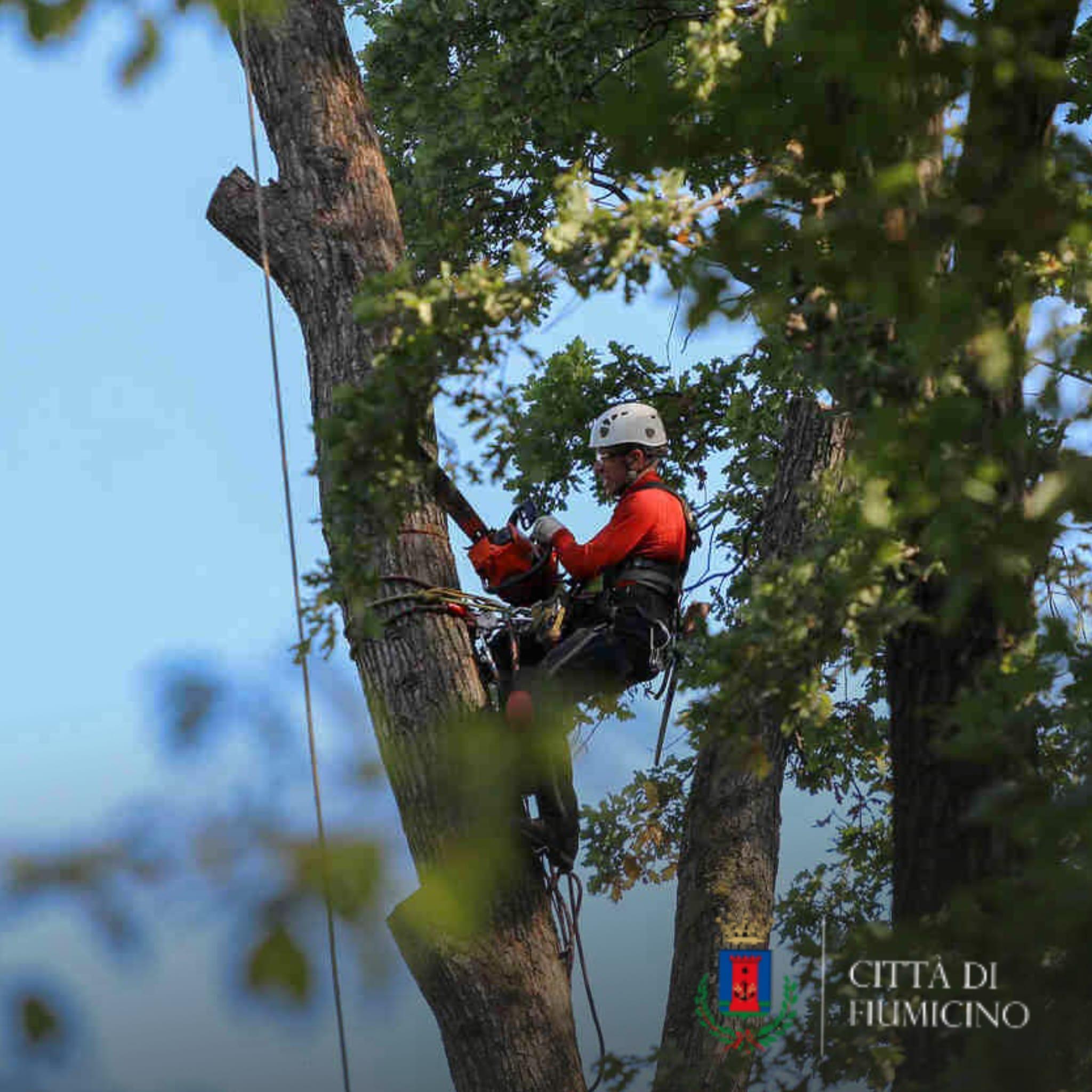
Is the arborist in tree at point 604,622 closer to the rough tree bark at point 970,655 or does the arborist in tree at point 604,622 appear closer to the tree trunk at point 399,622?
the tree trunk at point 399,622

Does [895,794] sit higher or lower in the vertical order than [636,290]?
lower

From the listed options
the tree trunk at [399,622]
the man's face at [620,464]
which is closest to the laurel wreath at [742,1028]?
the tree trunk at [399,622]

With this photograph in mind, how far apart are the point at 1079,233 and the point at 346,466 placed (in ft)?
6.87

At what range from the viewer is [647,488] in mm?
6488

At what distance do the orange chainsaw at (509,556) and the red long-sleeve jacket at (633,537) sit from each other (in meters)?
0.10

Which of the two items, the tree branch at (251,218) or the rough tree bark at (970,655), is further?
the tree branch at (251,218)

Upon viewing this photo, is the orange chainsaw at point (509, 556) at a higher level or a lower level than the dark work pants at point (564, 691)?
higher

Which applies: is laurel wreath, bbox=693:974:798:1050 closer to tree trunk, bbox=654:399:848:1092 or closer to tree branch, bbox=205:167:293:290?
tree trunk, bbox=654:399:848:1092

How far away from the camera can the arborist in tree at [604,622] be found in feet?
19.6

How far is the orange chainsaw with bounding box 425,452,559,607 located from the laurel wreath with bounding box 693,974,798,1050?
2.13 metres

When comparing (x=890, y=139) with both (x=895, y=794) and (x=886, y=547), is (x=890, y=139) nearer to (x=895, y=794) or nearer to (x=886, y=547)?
(x=886, y=547)

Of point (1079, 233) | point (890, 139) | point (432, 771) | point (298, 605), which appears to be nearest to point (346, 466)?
point (298, 605)

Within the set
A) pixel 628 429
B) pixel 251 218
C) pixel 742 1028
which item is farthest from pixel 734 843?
pixel 251 218

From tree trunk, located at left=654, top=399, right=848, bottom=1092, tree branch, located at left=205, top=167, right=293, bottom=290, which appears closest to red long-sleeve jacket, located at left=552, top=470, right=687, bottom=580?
tree trunk, located at left=654, top=399, right=848, bottom=1092
